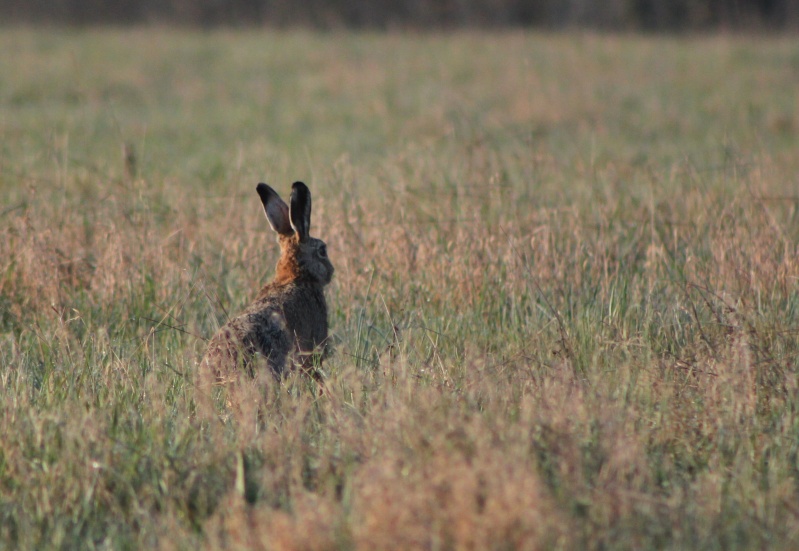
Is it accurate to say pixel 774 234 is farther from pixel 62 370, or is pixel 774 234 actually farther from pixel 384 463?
pixel 62 370

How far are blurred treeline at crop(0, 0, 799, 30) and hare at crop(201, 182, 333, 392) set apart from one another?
1807cm

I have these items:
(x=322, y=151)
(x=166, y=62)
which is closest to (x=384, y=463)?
(x=322, y=151)

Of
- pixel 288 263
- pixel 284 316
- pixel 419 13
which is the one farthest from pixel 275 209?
pixel 419 13

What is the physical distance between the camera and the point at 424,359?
410cm

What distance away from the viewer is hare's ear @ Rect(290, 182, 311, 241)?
A: 4.63 metres

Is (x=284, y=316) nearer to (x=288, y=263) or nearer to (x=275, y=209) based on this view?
(x=288, y=263)

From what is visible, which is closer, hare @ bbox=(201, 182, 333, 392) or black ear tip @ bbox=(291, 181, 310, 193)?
hare @ bbox=(201, 182, 333, 392)

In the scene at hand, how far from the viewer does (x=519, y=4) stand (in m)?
25.8

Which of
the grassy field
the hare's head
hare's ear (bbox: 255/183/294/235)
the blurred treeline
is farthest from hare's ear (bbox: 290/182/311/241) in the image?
the blurred treeline

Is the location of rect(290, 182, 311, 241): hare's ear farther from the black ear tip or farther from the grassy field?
the grassy field

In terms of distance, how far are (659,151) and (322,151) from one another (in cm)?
369

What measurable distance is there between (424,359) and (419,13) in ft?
69.9

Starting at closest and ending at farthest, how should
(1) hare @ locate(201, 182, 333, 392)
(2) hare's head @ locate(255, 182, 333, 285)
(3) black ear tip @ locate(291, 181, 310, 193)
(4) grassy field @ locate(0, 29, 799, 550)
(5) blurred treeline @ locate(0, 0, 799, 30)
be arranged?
(4) grassy field @ locate(0, 29, 799, 550)
(1) hare @ locate(201, 182, 333, 392)
(3) black ear tip @ locate(291, 181, 310, 193)
(2) hare's head @ locate(255, 182, 333, 285)
(5) blurred treeline @ locate(0, 0, 799, 30)

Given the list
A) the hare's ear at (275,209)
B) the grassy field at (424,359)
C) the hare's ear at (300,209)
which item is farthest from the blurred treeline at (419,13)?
the hare's ear at (300,209)
